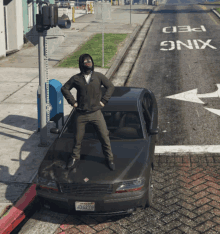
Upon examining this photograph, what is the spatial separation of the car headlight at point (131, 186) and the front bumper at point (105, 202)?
0.06 meters

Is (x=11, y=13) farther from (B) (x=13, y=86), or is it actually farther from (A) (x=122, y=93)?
(A) (x=122, y=93)

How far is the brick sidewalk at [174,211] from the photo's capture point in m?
5.59

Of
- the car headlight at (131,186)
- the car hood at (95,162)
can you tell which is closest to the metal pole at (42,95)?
the car hood at (95,162)

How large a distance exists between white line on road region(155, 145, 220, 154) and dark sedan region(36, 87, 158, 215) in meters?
1.65

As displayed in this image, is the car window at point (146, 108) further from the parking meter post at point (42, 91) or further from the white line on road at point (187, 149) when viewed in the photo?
the parking meter post at point (42, 91)

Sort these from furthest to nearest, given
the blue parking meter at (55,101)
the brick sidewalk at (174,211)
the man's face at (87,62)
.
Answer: the blue parking meter at (55,101)
the man's face at (87,62)
the brick sidewalk at (174,211)

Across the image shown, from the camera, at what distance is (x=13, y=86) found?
46.1 feet

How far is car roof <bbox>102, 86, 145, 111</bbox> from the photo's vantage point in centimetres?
715

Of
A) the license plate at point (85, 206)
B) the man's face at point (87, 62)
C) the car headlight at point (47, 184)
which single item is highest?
the man's face at point (87, 62)

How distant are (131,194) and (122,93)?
117 inches

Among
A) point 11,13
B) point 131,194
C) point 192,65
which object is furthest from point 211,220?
point 11,13

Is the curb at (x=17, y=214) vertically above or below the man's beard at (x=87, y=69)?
below

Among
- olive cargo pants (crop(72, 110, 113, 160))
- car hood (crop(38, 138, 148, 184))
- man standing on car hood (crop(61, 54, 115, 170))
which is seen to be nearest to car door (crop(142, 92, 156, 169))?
car hood (crop(38, 138, 148, 184))

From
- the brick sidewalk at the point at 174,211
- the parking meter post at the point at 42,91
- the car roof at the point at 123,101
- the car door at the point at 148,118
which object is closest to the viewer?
the brick sidewalk at the point at 174,211
